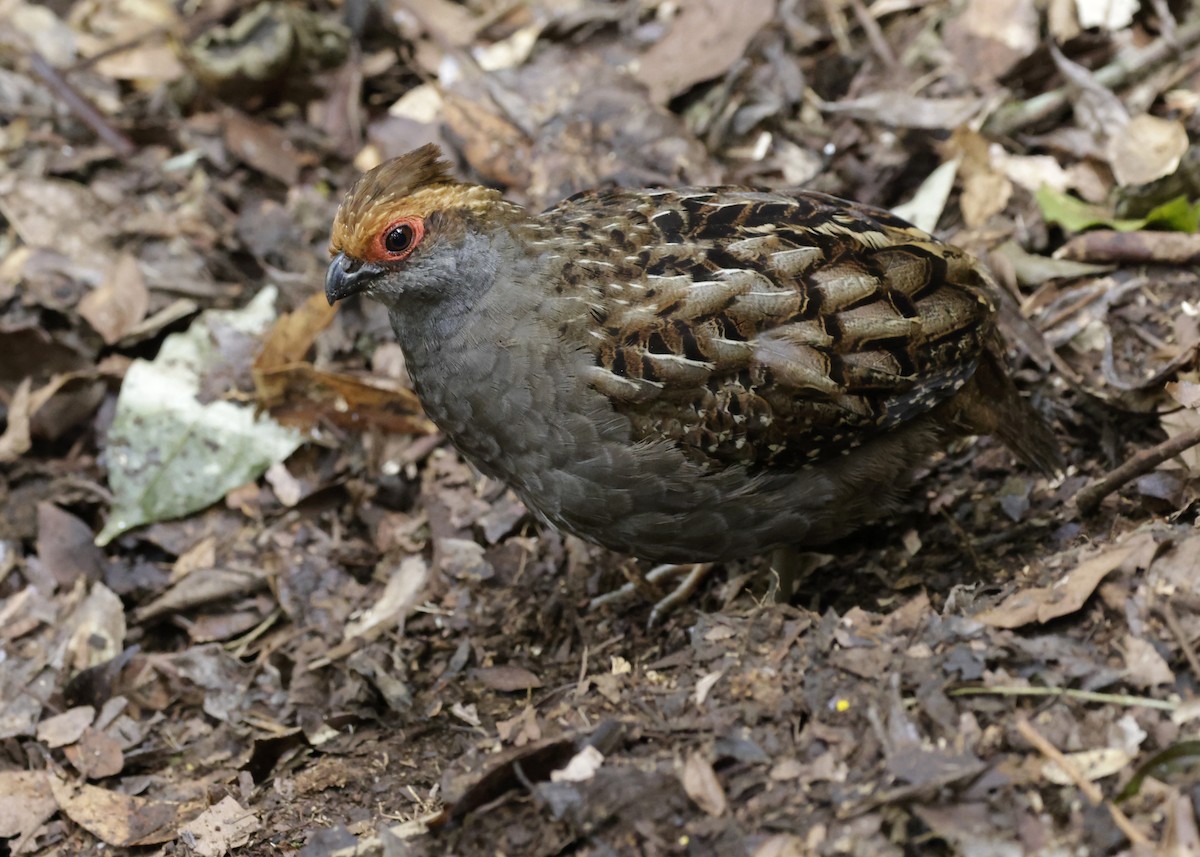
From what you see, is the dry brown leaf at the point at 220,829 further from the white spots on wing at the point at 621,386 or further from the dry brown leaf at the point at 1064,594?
the dry brown leaf at the point at 1064,594

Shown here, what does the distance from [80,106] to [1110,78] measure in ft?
20.3

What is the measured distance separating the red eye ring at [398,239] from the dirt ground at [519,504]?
1686mm

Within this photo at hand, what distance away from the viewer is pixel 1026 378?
17.8 ft

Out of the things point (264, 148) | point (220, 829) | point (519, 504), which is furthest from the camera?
point (264, 148)

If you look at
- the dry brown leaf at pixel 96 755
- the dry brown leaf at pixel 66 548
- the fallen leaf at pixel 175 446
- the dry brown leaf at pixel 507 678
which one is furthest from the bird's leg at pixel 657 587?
the dry brown leaf at pixel 66 548

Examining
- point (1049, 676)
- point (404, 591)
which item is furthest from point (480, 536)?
point (1049, 676)

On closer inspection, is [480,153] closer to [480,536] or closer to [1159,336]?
[480,536]

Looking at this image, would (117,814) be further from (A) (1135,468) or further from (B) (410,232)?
(A) (1135,468)

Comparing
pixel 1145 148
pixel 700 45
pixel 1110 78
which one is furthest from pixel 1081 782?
pixel 700 45

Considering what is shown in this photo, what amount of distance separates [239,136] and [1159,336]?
5.46m

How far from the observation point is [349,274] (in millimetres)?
4551

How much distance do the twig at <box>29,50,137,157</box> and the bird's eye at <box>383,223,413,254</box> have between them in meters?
3.87

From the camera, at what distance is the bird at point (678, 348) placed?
4285mm

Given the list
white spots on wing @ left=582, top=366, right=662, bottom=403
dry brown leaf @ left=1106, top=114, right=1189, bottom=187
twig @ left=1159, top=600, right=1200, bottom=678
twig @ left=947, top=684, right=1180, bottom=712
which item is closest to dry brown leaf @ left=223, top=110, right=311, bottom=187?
white spots on wing @ left=582, top=366, right=662, bottom=403
